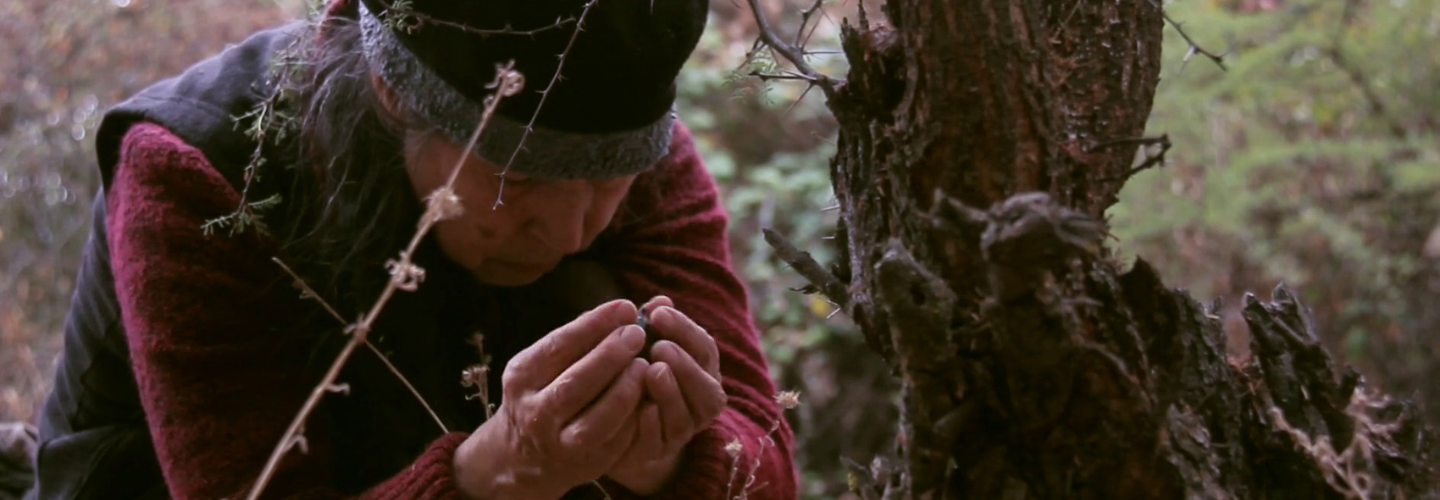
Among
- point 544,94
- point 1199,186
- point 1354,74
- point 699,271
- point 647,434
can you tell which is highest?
point 1354,74

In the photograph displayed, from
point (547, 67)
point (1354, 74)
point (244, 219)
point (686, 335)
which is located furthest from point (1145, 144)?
point (1354, 74)

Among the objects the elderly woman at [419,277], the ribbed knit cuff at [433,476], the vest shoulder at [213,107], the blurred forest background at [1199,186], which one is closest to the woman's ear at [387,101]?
the elderly woman at [419,277]

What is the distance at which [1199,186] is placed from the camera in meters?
3.48

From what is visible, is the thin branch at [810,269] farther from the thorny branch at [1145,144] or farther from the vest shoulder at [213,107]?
the vest shoulder at [213,107]

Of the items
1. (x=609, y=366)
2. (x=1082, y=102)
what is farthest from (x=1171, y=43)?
(x=609, y=366)

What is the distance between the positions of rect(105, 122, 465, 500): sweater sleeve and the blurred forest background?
180cm

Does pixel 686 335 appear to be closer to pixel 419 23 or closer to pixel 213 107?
pixel 419 23

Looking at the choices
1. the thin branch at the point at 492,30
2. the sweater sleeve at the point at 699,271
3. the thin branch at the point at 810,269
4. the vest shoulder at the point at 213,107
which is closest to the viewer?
the thin branch at the point at 810,269

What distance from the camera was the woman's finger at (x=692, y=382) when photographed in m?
1.13

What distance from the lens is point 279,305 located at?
1506mm

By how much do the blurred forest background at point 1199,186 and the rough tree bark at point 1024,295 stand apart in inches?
77.6

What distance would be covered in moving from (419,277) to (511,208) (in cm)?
19

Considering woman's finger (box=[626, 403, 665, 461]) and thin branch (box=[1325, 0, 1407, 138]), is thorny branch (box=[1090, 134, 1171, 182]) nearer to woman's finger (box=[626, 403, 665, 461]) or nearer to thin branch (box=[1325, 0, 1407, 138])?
woman's finger (box=[626, 403, 665, 461])

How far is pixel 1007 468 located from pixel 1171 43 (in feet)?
8.08
